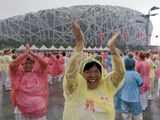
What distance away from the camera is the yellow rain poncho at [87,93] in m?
4.59

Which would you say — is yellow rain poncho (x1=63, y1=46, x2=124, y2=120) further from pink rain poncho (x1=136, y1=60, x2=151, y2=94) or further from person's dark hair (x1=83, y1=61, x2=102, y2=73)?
pink rain poncho (x1=136, y1=60, x2=151, y2=94)

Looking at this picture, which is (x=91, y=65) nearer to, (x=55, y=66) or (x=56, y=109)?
(x=56, y=109)

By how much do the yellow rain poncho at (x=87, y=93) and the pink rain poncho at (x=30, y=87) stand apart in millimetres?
2694

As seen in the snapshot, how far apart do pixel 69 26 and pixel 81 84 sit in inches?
4036

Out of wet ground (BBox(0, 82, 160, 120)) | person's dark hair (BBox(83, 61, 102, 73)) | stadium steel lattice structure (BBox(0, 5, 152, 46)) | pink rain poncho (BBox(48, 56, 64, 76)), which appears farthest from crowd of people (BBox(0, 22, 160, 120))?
stadium steel lattice structure (BBox(0, 5, 152, 46))

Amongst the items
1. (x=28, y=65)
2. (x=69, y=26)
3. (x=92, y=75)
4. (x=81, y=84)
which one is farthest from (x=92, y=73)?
(x=69, y=26)

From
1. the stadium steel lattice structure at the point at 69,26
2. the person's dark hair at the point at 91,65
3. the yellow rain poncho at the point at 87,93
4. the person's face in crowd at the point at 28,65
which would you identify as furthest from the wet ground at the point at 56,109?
the stadium steel lattice structure at the point at 69,26

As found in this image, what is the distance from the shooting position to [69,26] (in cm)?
10688

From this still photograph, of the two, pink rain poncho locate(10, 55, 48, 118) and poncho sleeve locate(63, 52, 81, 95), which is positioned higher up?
poncho sleeve locate(63, 52, 81, 95)

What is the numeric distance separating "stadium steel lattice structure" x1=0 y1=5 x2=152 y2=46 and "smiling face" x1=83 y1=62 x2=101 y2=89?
9943cm

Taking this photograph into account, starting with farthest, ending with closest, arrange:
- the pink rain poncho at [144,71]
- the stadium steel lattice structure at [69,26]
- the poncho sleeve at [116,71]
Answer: the stadium steel lattice structure at [69,26] → the pink rain poncho at [144,71] → the poncho sleeve at [116,71]

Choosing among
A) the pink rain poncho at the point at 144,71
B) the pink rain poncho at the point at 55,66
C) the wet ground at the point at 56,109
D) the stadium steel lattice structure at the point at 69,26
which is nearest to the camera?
the wet ground at the point at 56,109

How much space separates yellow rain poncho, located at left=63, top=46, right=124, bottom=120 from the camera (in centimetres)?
459

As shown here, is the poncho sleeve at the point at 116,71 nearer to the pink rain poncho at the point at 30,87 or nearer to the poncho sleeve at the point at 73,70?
the poncho sleeve at the point at 73,70
